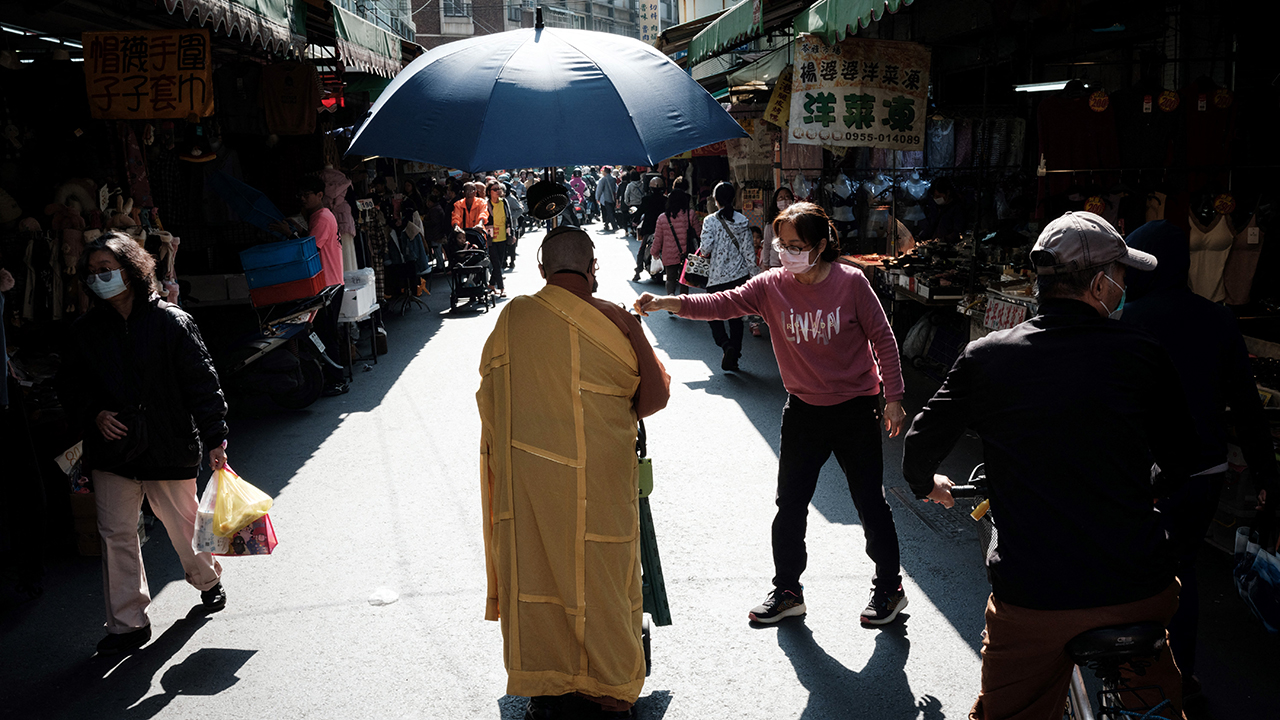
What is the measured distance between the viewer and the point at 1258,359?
17.8ft

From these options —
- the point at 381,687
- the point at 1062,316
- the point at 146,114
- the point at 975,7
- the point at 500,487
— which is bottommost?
the point at 381,687

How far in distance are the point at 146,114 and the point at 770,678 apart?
5.73m

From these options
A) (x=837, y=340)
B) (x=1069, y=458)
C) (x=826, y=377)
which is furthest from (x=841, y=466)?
(x=1069, y=458)

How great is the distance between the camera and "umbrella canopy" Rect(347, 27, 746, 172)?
3463mm

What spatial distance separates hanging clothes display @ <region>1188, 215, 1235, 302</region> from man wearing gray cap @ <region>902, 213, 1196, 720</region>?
4.98 m

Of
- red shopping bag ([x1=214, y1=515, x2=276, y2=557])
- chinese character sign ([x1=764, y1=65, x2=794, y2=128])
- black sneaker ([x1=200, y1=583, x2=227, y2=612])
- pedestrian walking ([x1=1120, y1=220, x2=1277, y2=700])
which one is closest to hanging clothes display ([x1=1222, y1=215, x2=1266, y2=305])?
pedestrian walking ([x1=1120, y1=220, x2=1277, y2=700])

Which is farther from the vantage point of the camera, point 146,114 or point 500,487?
point 146,114

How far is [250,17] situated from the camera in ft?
22.9

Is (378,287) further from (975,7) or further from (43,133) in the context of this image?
(975,7)

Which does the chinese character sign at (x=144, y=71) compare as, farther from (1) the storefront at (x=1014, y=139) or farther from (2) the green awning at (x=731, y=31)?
(2) the green awning at (x=731, y=31)

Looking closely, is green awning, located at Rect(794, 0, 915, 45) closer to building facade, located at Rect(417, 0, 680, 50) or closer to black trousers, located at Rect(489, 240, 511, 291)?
black trousers, located at Rect(489, 240, 511, 291)

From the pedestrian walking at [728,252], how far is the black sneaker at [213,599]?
5.84 metres

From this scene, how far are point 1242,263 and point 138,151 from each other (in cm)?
878

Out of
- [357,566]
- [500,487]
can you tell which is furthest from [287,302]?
[500,487]
